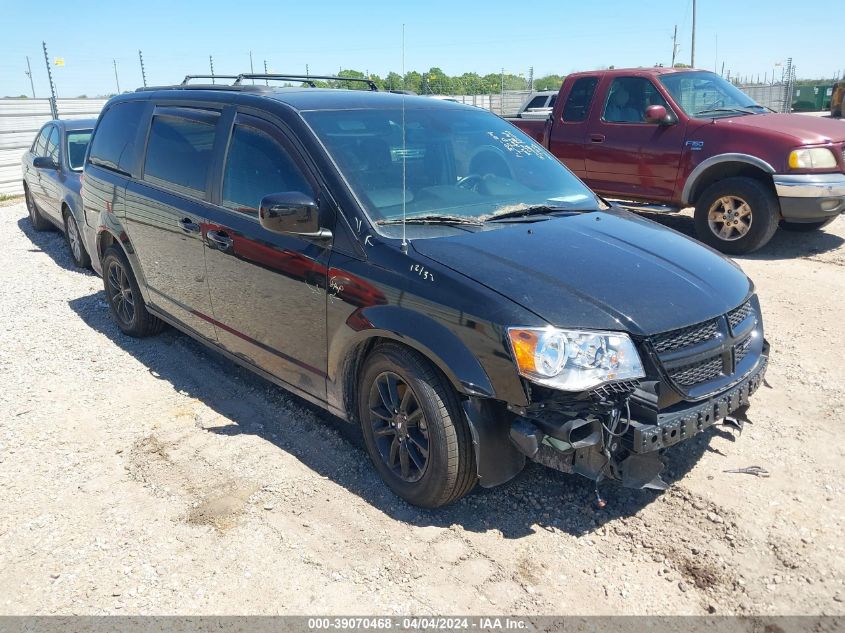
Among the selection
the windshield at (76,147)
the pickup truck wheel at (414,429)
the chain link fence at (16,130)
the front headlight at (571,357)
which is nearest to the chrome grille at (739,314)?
the front headlight at (571,357)

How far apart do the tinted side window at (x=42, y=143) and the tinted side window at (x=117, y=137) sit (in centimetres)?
450

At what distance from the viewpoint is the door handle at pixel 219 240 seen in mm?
4023

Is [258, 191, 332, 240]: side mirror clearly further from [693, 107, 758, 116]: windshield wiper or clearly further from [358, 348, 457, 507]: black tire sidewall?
[693, 107, 758, 116]: windshield wiper

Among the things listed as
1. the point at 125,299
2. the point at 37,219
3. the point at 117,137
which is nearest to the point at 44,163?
the point at 37,219

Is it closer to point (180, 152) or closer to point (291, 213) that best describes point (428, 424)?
point (291, 213)

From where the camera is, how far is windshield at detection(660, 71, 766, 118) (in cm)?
819

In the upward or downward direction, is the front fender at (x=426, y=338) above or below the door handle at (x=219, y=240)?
below

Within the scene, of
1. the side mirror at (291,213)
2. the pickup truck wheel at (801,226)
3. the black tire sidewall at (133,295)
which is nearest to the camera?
the side mirror at (291,213)

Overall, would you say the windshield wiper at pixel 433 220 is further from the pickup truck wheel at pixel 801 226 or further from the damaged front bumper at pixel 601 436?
the pickup truck wheel at pixel 801 226

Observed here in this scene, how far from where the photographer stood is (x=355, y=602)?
2693mm

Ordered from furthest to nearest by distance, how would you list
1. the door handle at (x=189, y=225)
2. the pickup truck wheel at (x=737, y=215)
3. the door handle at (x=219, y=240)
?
the pickup truck wheel at (x=737, y=215), the door handle at (x=189, y=225), the door handle at (x=219, y=240)

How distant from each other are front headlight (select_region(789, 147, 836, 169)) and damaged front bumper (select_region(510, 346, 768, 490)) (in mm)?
5518

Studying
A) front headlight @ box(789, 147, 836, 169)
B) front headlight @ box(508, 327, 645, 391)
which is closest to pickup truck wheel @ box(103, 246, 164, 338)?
front headlight @ box(508, 327, 645, 391)

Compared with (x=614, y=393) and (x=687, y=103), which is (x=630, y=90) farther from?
(x=614, y=393)
